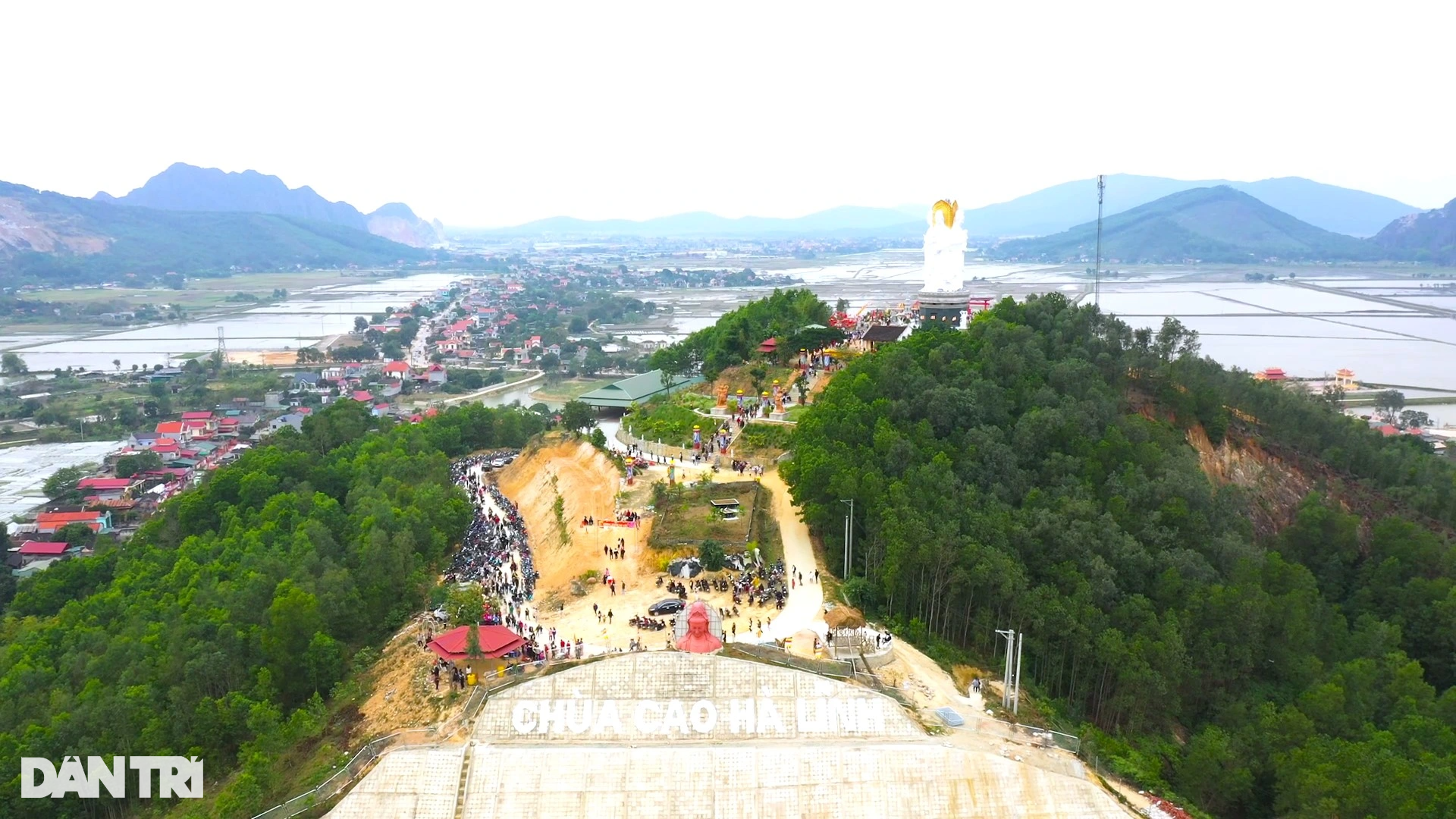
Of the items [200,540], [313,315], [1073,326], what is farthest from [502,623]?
[313,315]

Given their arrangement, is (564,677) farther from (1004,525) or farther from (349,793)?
(1004,525)

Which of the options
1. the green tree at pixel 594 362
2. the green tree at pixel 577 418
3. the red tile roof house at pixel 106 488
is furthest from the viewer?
the green tree at pixel 594 362

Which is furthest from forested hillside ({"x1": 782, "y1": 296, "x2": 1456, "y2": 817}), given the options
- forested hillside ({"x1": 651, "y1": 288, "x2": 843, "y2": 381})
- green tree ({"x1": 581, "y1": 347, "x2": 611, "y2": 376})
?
green tree ({"x1": 581, "y1": 347, "x2": 611, "y2": 376})

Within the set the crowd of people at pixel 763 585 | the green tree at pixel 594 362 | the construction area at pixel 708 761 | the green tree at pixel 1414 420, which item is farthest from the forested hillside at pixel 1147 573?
the green tree at pixel 594 362

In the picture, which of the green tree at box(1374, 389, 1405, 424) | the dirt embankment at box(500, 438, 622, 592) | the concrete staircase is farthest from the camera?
the green tree at box(1374, 389, 1405, 424)

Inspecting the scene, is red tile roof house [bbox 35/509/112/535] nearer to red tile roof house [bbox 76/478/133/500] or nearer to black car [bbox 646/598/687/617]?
red tile roof house [bbox 76/478/133/500]

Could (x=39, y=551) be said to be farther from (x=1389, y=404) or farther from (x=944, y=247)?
(x=1389, y=404)

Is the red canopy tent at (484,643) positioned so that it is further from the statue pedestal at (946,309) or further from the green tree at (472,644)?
the statue pedestal at (946,309)
